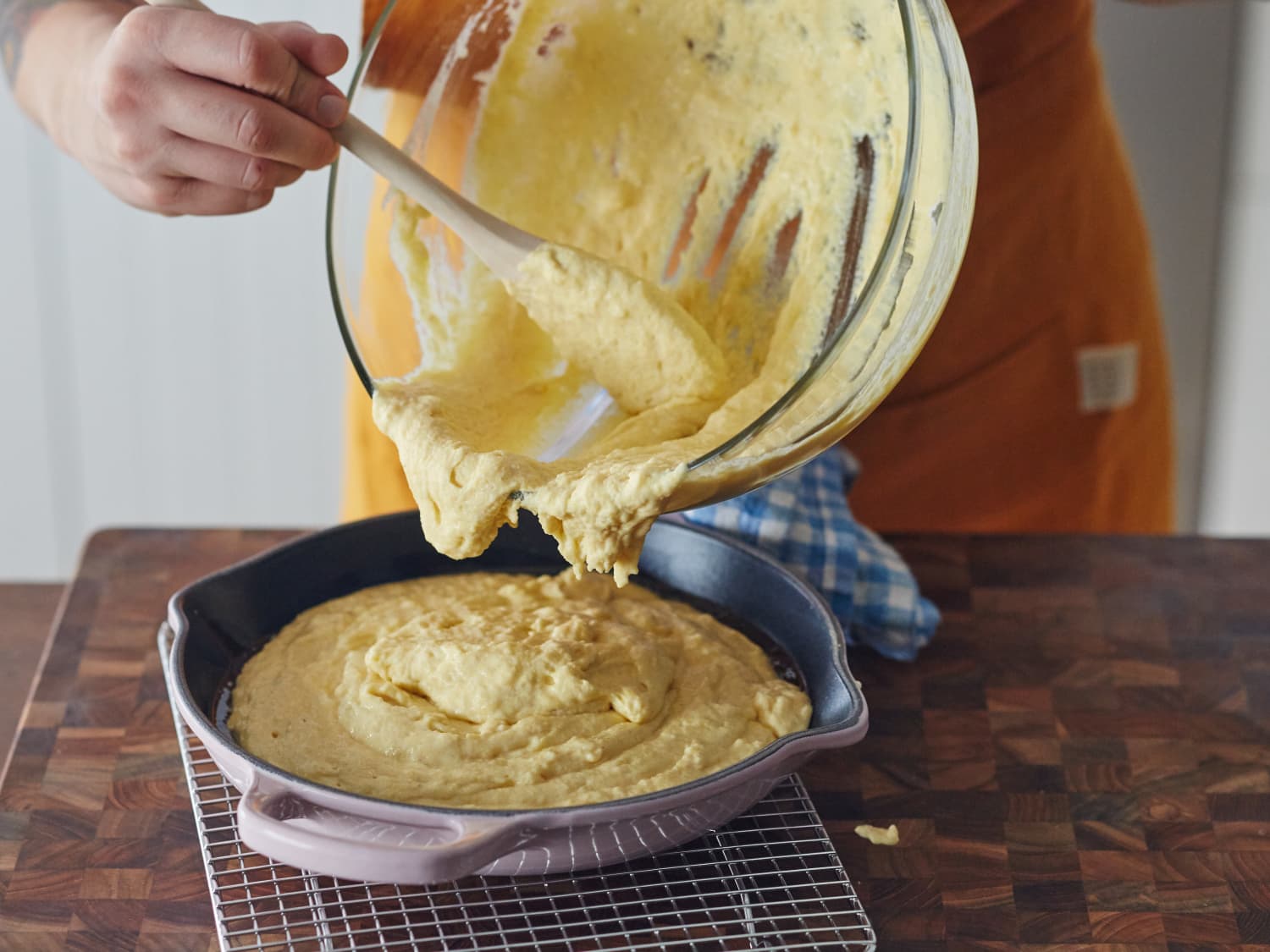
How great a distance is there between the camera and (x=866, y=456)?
1534 millimetres

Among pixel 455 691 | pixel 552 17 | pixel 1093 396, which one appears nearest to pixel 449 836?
pixel 455 691

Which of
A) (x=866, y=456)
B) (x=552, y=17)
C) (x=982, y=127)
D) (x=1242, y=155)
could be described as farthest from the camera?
(x=1242, y=155)

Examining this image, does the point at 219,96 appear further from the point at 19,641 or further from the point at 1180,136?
the point at 1180,136

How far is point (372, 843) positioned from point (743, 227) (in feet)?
1.75

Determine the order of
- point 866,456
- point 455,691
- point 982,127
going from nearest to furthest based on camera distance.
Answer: point 455,691 < point 982,127 < point 866,456

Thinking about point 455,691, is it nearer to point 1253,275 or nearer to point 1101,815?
point 1101,815

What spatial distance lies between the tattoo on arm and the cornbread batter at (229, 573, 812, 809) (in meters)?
0.57

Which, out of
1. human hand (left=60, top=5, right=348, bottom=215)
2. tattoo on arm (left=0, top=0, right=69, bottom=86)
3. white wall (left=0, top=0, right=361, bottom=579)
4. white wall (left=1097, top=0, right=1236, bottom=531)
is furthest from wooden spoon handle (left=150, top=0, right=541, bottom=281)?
white wall (left=1097, top=0, right=1236, bottom=531)

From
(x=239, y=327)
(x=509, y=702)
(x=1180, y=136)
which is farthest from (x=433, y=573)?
(x=1180, y=136)

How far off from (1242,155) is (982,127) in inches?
32.9

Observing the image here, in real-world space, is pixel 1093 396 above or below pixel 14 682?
above

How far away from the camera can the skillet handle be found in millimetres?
730

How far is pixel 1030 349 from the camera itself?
1587 millimetres

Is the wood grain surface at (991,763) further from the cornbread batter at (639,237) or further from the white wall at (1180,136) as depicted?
the white wall at (1180,136)
